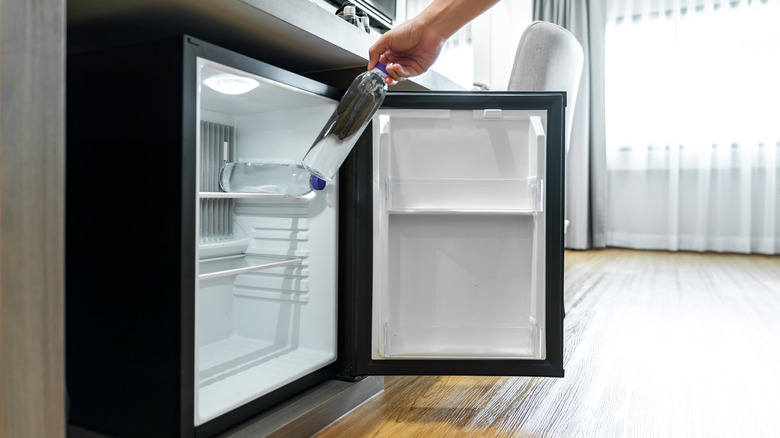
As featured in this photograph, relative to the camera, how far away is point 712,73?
154 inches

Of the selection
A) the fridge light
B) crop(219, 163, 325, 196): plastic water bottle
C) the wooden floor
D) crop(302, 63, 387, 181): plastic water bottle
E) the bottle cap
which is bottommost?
the wooden floor

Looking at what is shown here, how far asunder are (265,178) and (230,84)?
1.09ft

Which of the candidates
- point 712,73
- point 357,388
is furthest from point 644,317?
point 712,73

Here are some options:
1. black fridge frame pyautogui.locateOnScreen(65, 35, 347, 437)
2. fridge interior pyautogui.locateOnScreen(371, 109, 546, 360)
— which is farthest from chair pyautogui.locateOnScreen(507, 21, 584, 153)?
black fridge frame pyautogui.locateOnScreen(65, 35, 347, 437)

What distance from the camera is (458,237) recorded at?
117 centimetres

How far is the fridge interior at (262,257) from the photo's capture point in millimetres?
1123

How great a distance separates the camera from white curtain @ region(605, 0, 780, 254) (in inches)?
150

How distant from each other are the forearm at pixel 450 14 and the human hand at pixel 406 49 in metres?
0.01

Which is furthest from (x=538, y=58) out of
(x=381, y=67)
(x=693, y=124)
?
(x=693, y=124)

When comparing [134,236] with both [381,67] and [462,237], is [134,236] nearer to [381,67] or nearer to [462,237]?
[381,67]

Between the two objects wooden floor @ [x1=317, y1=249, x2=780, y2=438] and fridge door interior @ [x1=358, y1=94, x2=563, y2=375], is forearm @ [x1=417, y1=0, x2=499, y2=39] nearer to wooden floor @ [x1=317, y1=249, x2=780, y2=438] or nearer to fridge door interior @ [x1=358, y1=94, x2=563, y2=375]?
fridge door interior @ [x1=358, y1=94, x2=563, y2=375]

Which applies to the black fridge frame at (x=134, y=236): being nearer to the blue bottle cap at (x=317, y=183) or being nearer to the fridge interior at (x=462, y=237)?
the blue bottle cap at (x=317, y=183)

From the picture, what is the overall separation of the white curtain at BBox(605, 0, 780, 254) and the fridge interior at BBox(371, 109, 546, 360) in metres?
3.45

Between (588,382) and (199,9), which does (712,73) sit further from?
(199,9)
